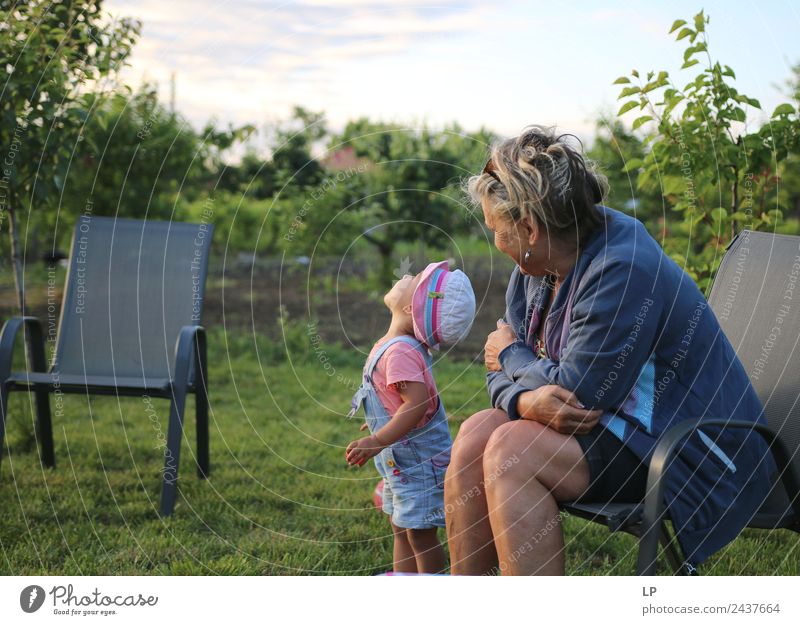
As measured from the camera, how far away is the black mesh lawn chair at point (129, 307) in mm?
4141

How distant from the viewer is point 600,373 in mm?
2248

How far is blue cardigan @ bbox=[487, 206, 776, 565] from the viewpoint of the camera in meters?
2.25

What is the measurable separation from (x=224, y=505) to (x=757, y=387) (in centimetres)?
214

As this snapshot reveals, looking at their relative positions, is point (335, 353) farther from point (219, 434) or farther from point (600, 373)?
point (600, 373)

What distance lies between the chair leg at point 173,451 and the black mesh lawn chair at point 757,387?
5.94 ft

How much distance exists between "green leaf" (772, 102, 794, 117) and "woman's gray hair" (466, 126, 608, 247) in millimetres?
1252

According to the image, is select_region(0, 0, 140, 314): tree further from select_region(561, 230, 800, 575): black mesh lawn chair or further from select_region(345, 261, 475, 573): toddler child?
select_region(561, 230, 800, 575): black mesh lawn chair

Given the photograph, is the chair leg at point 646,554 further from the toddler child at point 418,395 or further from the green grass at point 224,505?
the green grass at point 224,505

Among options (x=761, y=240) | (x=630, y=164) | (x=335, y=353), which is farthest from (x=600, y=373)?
(x=335, y=353)

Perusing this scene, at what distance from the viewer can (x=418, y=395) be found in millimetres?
2689
